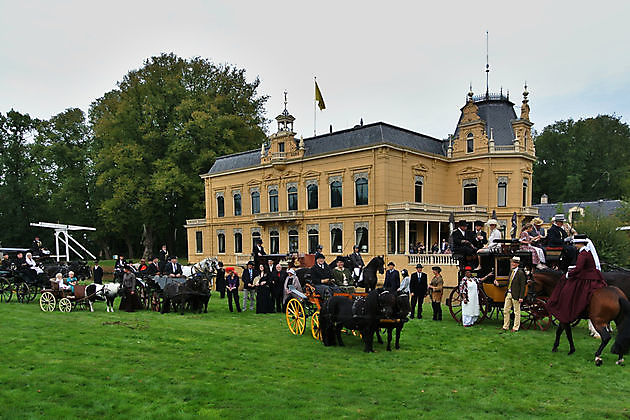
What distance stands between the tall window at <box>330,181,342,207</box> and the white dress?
22.1 meters

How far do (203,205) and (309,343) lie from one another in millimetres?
35450

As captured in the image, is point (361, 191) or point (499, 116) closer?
point (361, 191)

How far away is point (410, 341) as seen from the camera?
35.8ft

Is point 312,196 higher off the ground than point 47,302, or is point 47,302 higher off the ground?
point 312,196

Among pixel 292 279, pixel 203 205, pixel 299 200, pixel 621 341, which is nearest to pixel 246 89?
pixel 203 205

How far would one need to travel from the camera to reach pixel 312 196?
35.9m

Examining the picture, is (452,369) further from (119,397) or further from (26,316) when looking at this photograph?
(26,316)

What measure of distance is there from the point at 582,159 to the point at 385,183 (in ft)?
120

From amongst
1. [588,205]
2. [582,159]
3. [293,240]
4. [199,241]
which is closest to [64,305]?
[293,240]

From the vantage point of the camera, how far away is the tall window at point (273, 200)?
3831 cm

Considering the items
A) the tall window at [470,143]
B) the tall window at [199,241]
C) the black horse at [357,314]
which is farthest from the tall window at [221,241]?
the black horse at [357,314]

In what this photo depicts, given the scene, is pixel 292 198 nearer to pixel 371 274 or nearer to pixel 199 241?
pixel 199 241

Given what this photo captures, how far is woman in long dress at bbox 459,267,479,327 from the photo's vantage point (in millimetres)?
12398

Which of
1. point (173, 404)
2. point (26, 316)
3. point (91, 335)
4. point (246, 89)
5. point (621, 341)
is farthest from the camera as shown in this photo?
point (246, 89)
